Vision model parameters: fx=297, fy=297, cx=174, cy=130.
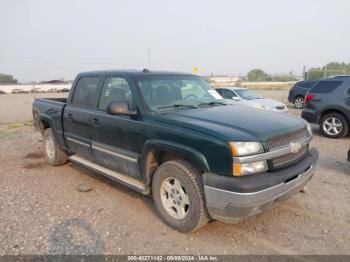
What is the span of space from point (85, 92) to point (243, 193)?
10.9 feet

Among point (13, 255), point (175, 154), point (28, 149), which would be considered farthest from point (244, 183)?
point (28, 149)

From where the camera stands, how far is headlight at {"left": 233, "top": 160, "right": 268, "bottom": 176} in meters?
2.90

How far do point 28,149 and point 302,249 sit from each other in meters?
7.11

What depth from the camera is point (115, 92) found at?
4.38m

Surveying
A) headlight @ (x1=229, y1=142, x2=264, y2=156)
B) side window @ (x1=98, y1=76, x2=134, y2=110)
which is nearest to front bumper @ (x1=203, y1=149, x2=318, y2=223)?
headlight @ (x1=229, y1=142, x2=264, y2=156)

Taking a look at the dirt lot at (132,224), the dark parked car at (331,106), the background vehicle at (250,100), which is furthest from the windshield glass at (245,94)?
the dirt lot at (132,224)

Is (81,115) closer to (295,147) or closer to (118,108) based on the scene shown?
(118,108)

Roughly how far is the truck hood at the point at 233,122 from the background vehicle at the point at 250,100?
7.21 m

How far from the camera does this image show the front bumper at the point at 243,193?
2885 mm

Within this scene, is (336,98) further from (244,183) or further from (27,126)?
(27,126)

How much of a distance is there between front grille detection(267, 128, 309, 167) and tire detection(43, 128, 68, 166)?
436cm

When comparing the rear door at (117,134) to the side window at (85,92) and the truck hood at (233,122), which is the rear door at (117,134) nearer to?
the side window at (85,92)

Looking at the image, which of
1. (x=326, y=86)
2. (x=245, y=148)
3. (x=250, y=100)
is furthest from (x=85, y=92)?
(x=250, y=100)

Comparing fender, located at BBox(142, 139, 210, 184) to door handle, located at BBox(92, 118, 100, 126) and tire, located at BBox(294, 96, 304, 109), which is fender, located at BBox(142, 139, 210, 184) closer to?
door handle, located at BBox(92, 118, 100, 126)
